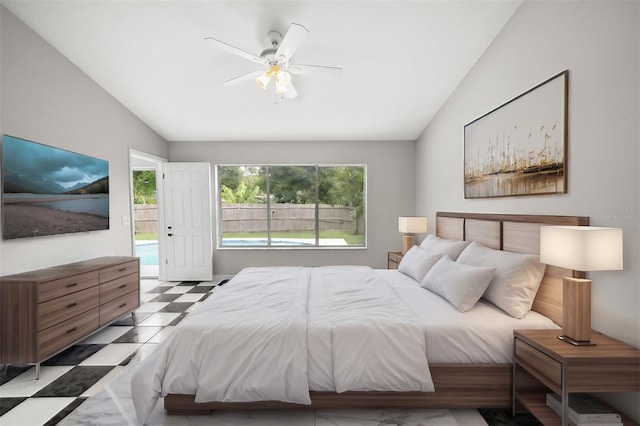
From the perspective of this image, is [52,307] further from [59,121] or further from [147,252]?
[147,252]

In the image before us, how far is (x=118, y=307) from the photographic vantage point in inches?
A: 125

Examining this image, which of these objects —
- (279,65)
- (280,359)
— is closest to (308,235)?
(279,65)

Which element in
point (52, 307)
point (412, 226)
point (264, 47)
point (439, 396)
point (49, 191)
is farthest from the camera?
point (412, 226)

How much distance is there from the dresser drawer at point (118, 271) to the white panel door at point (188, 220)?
5.32 ft

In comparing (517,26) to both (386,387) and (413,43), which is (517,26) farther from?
(386,387)

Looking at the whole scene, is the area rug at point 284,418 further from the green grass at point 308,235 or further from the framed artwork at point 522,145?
the green grass at point 308,235

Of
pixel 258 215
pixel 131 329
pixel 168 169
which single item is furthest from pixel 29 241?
pixel 258 215

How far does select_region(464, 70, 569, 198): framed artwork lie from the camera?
7.02 ft

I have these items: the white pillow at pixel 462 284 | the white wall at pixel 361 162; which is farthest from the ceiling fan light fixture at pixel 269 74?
the white wall at pixel 361 162

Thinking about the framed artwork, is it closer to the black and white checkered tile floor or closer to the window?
the window

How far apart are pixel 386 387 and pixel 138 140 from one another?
452 centimetres

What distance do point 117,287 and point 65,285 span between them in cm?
66

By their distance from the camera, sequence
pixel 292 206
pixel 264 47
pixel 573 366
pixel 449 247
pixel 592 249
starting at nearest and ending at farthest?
pixel 573 366
pixel 592 249
pixel 264 47
pixel 449 247
pixel 292 206

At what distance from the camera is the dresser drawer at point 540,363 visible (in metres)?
1.50
